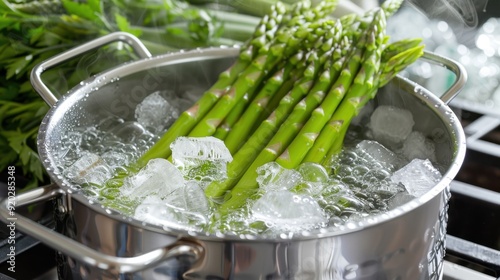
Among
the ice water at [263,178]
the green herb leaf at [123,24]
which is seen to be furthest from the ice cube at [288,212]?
the green herb leaf at [123,24]

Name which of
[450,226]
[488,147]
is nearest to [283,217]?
[450,226]

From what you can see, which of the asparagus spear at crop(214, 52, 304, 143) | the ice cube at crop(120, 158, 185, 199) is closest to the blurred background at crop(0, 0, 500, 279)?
the asparagus spear at crop(214, 52, 304, 143)

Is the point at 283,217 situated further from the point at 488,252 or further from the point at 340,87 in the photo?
the point at 488,252

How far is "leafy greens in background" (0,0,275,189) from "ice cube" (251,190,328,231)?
1.82 ft

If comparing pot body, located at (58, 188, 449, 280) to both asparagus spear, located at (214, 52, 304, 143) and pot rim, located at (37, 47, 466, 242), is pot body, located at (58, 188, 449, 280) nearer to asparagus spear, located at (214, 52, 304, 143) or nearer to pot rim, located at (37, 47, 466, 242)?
pot rim, located at (37, 47, 466, 242)

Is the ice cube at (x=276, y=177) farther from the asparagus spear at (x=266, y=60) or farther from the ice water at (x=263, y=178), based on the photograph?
the asparagus spear at (x=266, y=60)

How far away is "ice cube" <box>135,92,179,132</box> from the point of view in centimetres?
109

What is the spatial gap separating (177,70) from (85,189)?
1.01 feet

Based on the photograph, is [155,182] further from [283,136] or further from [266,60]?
[266,60]

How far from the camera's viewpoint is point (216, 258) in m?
0.66

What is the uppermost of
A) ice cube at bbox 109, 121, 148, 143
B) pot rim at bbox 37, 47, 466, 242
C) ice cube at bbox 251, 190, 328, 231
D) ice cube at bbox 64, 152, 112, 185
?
pot rim at bbox 37, 47, 466, 242

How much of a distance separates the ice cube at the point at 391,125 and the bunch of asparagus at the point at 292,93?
0.04m

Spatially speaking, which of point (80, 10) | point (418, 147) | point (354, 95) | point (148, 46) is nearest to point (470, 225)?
point (418, 147)

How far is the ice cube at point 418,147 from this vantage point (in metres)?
0.96
